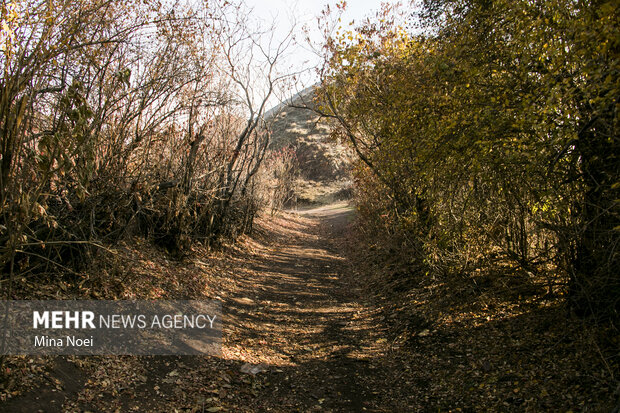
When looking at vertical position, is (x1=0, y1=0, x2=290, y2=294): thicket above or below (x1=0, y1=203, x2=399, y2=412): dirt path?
above

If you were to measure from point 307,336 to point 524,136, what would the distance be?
443 centimetres

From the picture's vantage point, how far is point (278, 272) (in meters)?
10.5

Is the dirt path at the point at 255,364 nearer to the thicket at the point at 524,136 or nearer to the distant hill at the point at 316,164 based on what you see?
the thicket at the point at 524,136

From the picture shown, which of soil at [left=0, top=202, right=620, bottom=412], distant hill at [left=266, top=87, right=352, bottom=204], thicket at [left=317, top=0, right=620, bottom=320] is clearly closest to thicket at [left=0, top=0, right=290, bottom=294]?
soil at [left=0, top=202, right=620, bottom=412]

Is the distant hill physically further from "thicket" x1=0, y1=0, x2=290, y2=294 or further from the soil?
the soil

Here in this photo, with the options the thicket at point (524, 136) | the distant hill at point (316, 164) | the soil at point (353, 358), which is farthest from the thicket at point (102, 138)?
the distant hill at point (316, 164)

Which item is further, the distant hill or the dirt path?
the distant hill

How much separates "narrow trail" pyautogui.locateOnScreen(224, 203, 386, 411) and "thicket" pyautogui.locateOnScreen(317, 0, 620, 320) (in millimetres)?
1978

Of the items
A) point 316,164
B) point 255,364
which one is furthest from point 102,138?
point 316,164

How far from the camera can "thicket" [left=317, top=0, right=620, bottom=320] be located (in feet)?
11.3

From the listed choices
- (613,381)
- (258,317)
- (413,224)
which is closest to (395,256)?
→ (413,224)

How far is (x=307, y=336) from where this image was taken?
20.9 feet

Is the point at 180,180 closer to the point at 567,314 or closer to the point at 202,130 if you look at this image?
the point at 202,130

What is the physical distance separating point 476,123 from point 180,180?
20.3 ft
